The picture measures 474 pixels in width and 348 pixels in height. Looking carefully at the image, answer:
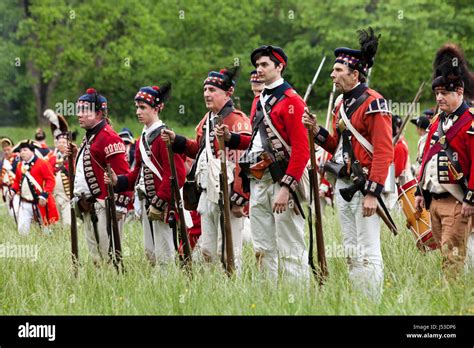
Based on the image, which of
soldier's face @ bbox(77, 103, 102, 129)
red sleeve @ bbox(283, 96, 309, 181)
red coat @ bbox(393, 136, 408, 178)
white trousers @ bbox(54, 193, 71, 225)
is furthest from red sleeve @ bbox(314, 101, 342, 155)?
white trousers @ bbox(54, 193, 71, 225)

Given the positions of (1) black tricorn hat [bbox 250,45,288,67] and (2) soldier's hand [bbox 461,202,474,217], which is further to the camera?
(1) black tricorn hat [bbox 250,45,288,67]

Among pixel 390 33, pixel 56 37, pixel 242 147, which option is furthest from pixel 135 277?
pixel 390 33

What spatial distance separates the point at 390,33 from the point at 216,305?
99.7ft

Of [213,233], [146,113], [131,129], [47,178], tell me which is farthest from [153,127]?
[131,129]

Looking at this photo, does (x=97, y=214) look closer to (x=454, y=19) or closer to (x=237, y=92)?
(x=237, y=92)

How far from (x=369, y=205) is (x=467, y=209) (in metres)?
0.86

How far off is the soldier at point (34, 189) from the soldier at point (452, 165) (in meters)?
8.25

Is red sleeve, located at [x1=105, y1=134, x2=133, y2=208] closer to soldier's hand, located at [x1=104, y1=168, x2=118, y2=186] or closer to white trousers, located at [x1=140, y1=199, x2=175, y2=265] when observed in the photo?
soldier's hand, located at [x1=104, y1=168, x2=118, y2=186]

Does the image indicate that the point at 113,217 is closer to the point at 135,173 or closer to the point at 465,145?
the point at 135,173

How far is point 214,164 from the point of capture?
7781mm

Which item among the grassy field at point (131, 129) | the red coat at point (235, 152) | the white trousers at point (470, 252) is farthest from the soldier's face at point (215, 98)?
the grassy field at point (131, 129)

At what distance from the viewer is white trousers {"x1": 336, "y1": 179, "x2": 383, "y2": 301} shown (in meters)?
6.86

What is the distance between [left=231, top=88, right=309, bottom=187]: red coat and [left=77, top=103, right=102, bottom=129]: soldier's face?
6.61 ft

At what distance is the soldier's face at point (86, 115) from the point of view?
8.49m
